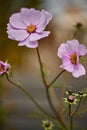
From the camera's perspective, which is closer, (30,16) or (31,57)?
(30,16)

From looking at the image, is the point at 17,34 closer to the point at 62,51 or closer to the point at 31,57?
the point at 62,51

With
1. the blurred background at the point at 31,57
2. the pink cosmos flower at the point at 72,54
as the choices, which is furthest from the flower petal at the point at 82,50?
the blurred background at the point at 31,57

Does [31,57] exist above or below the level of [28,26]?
below

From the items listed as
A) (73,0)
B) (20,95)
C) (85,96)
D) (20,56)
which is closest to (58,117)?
(85,96)

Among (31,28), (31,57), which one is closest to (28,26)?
(31,28)

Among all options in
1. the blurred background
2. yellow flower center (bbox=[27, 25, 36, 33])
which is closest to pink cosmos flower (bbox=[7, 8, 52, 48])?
yellow flower center (bbox=[27, 25, 36, 33])

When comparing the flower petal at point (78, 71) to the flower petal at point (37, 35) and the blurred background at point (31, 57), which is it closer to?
the flower petal at point (37, 35)

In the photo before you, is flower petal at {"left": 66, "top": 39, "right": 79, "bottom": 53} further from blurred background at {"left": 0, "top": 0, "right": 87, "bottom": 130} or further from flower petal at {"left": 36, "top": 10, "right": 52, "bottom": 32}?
blurred background at {"left": 0, "top": 0, "right": 87, "bottom": 130}
